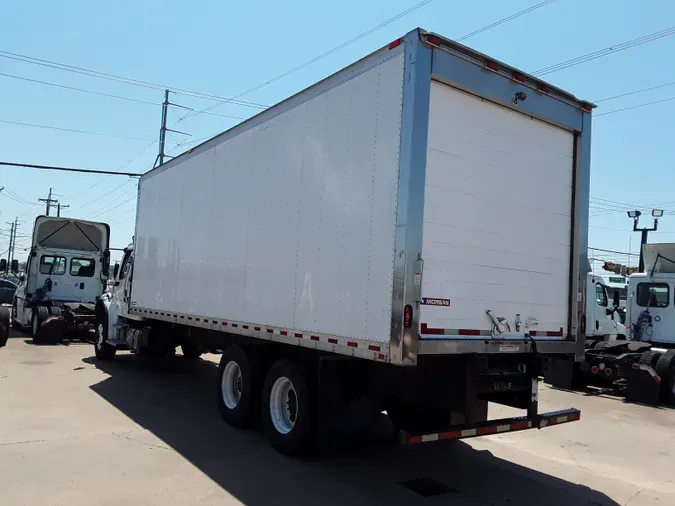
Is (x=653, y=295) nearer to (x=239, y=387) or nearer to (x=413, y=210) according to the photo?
(x=239, y=387)

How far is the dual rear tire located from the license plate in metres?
1.92

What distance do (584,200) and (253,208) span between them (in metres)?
4.12

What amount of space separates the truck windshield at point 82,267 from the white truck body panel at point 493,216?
17.2 metres

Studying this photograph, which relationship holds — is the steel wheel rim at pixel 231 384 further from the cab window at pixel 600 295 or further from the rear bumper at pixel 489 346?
the cab window at pixel 600 295

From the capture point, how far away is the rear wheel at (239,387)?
7.39 m

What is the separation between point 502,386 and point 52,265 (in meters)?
17.6

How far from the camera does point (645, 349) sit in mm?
12961

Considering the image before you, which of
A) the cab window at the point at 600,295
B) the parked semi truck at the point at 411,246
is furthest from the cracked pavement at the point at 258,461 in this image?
the cab window at the point at 600,295

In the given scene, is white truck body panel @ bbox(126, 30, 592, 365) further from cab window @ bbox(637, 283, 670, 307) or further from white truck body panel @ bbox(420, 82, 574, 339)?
Answer: cab window @ bbox(637, 283, 670, 307)

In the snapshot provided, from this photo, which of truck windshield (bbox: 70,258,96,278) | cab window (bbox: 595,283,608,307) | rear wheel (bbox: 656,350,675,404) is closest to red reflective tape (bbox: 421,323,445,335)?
rear wheel (bbox: 656,350,675,404)

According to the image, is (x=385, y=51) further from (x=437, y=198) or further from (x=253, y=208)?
(x=253, y=208)

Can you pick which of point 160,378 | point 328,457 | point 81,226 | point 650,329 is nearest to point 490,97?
point 328,457

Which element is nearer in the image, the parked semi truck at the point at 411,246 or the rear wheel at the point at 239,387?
the parked semi truck at the point at 411,246

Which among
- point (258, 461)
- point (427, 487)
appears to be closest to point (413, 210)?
point (427, 487)
